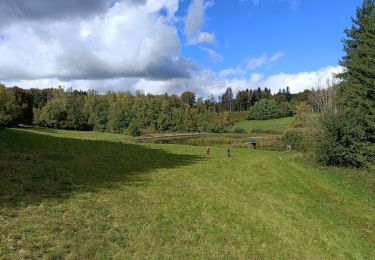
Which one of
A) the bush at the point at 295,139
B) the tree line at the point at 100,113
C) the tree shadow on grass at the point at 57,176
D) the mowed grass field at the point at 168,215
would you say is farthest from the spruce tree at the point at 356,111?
the tree line at the point at 100,113

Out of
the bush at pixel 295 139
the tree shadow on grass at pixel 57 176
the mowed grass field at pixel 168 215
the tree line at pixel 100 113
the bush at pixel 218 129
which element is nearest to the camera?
the mowed grass field at pixel 168 215

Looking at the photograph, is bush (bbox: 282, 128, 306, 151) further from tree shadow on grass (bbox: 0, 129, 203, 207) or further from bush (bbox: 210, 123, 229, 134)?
bush (bbox: 210, 123, 229, 134)

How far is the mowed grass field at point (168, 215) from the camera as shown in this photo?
30.6 ft

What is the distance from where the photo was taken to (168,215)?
1263 cm

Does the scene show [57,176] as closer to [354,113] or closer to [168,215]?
[168,215]

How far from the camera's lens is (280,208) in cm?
1573

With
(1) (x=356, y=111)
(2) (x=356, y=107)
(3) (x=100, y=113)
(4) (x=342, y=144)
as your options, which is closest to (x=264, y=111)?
(3) (x=100, y=113)

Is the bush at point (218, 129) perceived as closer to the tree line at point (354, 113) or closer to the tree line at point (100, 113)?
the tree line at point (100, 113)

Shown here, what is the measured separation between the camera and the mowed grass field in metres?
9.32

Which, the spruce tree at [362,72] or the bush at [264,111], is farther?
the bush at [264,111]

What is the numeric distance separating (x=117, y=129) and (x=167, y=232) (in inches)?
3695

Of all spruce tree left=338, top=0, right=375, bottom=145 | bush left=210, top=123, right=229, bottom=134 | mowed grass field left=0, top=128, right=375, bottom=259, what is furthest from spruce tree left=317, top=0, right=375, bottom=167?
bush left=210, top=123, right=229, bottom=134

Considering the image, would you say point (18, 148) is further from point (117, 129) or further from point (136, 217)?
point (117, 129)

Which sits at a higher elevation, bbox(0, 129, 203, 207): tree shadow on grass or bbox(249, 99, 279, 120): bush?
bbox(249, 99, 279, 120): bush
